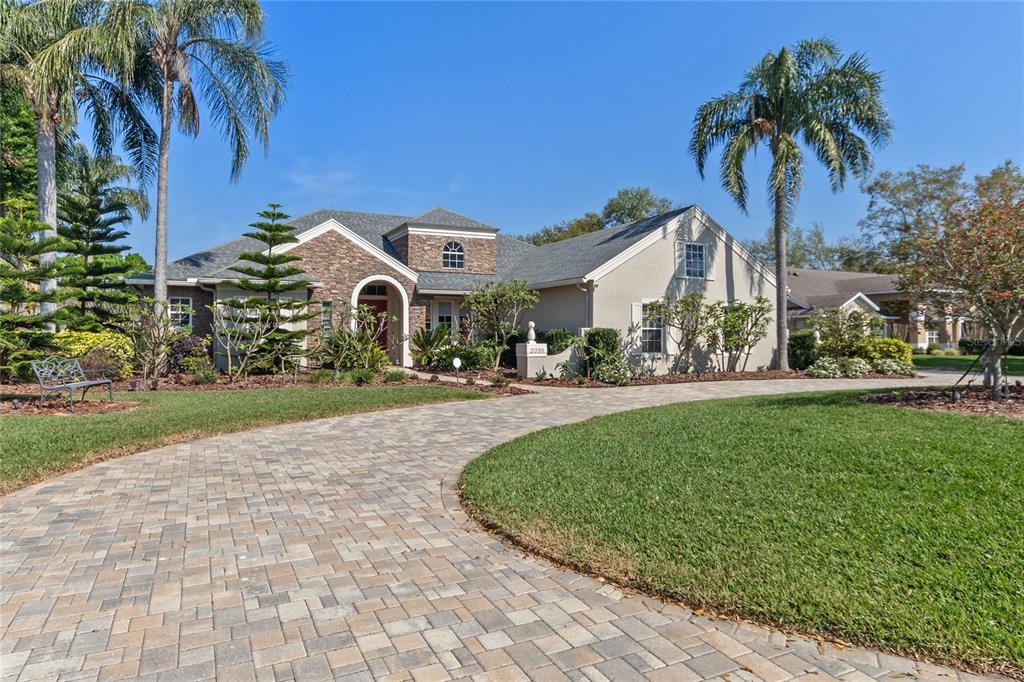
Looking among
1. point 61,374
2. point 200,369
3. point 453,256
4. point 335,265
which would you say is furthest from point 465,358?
point 61,374

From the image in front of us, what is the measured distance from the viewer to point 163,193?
15984 mm

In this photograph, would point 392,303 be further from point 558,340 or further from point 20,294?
point 20,294

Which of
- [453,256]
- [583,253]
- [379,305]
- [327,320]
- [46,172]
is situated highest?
[46,172]

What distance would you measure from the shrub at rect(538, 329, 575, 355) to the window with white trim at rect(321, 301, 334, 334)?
21.3 feet

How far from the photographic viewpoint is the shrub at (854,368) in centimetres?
1772

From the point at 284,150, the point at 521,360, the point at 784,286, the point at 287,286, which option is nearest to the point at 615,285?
the point at 521,360

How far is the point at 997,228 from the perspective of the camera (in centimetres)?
865

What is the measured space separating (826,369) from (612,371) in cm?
728

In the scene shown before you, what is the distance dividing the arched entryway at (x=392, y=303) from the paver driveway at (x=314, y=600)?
1327cm

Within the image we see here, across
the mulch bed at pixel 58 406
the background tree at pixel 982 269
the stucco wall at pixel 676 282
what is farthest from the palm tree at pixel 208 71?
the background tree at pixel 982 269

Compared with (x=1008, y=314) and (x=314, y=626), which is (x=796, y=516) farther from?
(x=1008, y=314)

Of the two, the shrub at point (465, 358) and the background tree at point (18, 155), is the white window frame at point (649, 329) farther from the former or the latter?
the background tree at point (18, 155)

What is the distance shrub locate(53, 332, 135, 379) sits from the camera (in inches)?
568

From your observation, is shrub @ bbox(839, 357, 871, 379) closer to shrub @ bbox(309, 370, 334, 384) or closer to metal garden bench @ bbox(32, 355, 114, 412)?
shrub @ bbox(309, 370, 334, 384)
